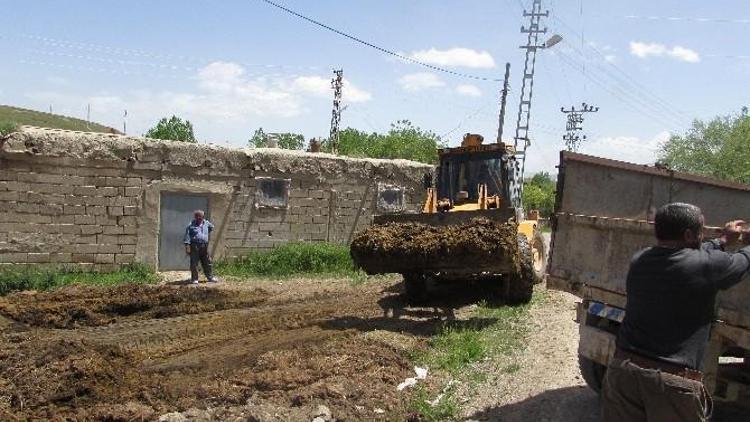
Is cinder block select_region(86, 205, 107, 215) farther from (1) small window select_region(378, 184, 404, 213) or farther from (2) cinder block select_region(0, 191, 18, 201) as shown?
(1) small window select_region(378, 184, 404, 213)

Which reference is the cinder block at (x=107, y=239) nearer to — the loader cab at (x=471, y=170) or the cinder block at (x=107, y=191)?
the cinder block at (x=107, y=191)

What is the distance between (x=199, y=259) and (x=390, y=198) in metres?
5.74

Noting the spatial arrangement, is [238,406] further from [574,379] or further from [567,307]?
[567,307]

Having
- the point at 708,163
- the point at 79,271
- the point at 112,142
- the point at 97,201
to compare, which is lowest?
the point at 79,271

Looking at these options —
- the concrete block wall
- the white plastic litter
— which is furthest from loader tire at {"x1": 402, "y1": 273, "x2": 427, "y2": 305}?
the concrete block wall

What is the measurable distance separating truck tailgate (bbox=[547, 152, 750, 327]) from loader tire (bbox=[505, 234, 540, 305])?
11.9 feet

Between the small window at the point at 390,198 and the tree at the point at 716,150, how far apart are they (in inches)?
1234

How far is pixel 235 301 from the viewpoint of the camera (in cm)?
1085

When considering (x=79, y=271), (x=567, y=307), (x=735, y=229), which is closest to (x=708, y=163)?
(x=567, y=307)

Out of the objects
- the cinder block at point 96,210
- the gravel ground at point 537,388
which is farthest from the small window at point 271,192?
the gravel ground at point 537,388

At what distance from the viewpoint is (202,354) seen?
24.0 feet

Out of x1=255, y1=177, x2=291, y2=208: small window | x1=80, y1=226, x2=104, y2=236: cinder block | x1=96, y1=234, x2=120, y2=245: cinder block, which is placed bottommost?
x1=96, y1=234, x2=120, y2=245: cinder block

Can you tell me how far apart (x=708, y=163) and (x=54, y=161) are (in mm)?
43940

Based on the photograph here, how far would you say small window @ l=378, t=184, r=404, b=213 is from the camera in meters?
17.0
